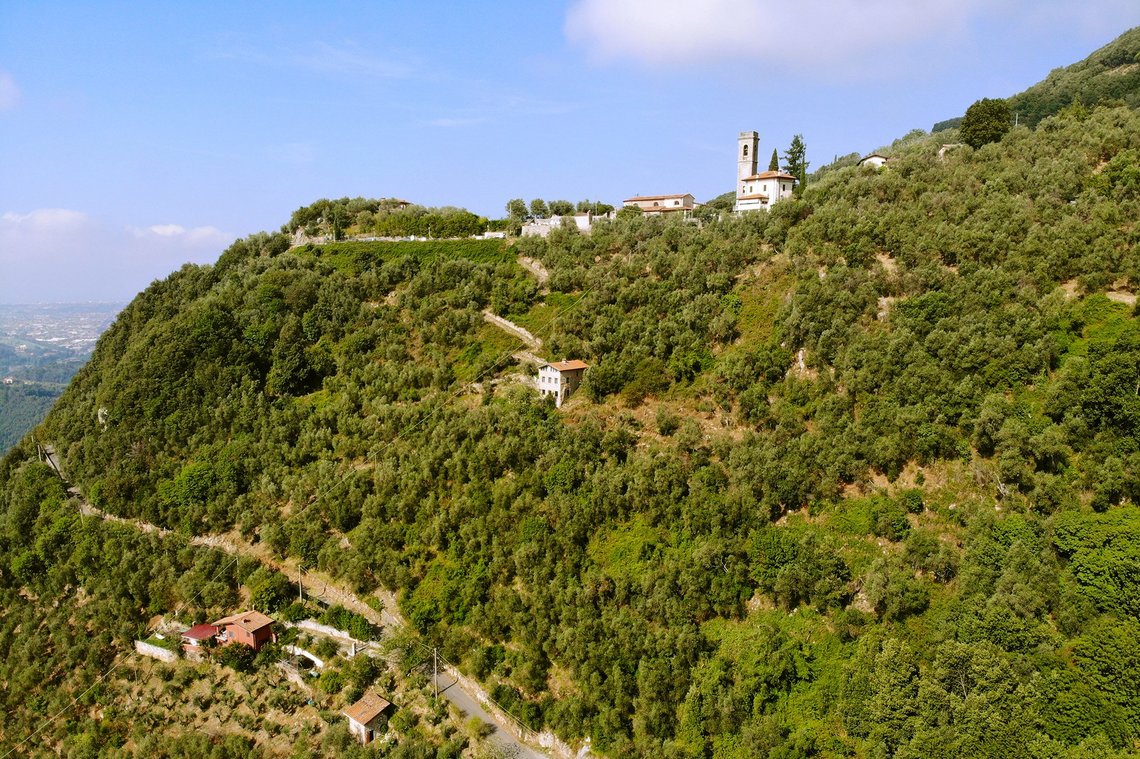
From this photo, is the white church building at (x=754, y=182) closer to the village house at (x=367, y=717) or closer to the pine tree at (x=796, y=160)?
the pine tree at (x=796, y=160)

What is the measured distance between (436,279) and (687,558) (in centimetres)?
2864

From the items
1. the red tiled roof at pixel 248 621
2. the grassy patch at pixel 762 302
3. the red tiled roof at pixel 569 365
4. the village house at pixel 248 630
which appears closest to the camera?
the village house at pixel 248 630

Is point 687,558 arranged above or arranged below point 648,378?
below

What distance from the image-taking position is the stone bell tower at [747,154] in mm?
54500

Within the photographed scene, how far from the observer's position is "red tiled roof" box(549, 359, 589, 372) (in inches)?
1547

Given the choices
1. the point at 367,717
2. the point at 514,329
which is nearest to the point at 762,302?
the point at 514,329

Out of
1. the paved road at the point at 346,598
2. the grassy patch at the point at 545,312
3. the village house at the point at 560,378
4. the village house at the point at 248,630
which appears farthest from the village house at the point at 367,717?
the grassy patch at the point at 545,312

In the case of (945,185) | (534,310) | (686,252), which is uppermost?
(945,185)

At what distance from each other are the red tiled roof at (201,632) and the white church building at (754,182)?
135ft

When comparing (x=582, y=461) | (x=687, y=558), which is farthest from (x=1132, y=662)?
(x=582, y=461)

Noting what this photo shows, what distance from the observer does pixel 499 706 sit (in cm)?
2834

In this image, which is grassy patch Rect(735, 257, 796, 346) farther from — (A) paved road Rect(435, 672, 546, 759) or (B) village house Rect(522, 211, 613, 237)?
(A) paved road Rect(435, 672, 546, 759)

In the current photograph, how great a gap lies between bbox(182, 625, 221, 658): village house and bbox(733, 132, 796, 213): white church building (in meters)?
41.3

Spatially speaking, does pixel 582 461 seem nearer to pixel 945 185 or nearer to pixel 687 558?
pixel 687 558
